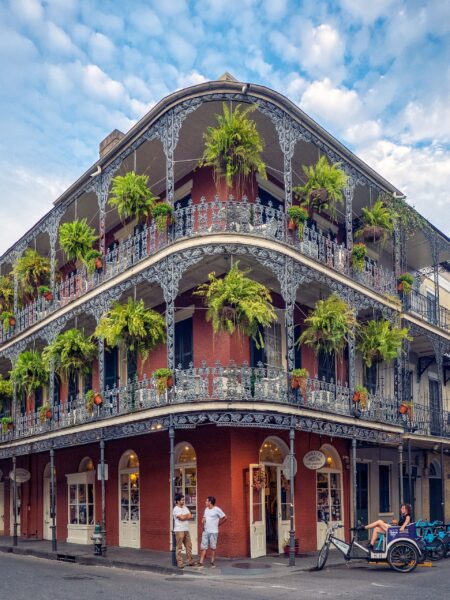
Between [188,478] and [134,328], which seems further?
[188,478]

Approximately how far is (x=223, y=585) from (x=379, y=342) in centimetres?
799

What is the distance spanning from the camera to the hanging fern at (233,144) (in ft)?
49.0

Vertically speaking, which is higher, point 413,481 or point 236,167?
point 236,167

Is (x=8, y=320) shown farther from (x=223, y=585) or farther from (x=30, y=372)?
(x=223, y=585)

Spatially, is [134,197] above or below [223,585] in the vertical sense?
above

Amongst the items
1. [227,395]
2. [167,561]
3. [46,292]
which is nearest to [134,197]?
[227,395]

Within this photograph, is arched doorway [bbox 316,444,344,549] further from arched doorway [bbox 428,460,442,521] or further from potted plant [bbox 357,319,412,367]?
arched doorway [bbox 428,460,442,521]

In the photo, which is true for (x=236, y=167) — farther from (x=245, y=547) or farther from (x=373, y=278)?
(x=245, y=547)

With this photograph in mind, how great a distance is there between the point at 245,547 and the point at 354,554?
2.74m

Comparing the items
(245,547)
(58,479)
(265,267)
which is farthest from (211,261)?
(58,479)

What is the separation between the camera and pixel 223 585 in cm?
1173

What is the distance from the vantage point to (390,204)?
1964 centimetres

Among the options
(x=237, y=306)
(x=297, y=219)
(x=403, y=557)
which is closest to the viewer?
(x=403, y=557)

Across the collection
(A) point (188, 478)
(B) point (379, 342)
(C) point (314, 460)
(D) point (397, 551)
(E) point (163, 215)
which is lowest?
(D) point (397, 551)
